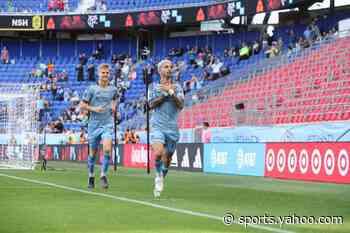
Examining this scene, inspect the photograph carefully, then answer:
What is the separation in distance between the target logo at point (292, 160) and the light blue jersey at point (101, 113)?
700 cm

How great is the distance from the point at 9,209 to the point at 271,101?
2044 cm

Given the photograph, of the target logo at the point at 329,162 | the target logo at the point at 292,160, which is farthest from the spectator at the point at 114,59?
the target logo at the point at 329,162

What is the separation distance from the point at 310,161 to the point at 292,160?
3.28 feet

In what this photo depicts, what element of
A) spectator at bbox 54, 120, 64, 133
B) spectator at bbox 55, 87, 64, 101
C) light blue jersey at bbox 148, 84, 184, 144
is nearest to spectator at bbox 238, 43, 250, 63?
spectator at bbox 54, 120, 64, 133

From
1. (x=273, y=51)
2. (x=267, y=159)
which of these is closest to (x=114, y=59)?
(x=273, y=51)

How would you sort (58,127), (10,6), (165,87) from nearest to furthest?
1. (165,87)
2. (58,127)
3. (10,6)

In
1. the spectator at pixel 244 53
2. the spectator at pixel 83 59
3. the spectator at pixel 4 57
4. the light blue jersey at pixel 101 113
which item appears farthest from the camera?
the spectator at pixel 4 57

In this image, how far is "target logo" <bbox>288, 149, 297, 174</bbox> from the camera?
21.5 metres

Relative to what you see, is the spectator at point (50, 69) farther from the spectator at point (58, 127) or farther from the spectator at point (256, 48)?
the spectator at point (256, 48)

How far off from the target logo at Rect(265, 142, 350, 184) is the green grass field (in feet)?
7.54

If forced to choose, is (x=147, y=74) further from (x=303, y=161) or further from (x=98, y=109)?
(x=98, y=109)

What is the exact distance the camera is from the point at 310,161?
20.8 metres

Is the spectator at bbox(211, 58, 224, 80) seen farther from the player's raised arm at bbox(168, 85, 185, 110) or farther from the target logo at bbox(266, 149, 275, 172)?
the player's raised arm at bbox(168, 85, 185, 110)

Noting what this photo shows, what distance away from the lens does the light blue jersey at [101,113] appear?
1569 centimetres
